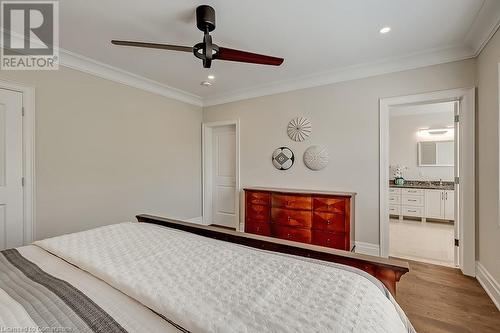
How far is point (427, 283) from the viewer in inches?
94.4

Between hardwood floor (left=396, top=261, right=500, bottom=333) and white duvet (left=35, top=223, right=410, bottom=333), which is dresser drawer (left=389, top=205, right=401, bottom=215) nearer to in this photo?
hardwood floor (left=396, top=261, right=500, bottom=333)

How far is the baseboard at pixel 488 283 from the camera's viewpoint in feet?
6.61

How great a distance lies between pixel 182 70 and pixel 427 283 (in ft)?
12.6

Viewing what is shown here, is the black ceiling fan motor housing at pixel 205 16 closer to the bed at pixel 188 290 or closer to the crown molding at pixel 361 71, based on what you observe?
the bed at pixel 188 290

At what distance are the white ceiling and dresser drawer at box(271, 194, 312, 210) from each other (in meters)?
1.78

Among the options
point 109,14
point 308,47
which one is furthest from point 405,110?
point 109,14

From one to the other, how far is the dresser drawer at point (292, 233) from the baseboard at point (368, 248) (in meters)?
0.70

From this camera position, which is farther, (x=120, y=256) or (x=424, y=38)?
(x=424, y=38)

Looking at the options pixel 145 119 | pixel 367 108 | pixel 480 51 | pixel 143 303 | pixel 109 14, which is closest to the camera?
pixel 143 303

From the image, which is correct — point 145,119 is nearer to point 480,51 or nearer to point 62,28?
point 62,28

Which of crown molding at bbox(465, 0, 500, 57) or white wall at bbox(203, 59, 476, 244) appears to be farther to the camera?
white wall at bbox(203, 59, 476, 244)

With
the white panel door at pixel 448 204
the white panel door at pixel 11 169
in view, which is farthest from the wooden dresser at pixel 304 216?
the white panel door at pixel 448 204

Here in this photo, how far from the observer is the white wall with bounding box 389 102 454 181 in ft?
17.2

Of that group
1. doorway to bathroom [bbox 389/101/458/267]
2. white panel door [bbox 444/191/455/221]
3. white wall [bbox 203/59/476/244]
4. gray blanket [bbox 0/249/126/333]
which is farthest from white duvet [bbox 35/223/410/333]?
white panel door [bbox 444/191/455/221]
